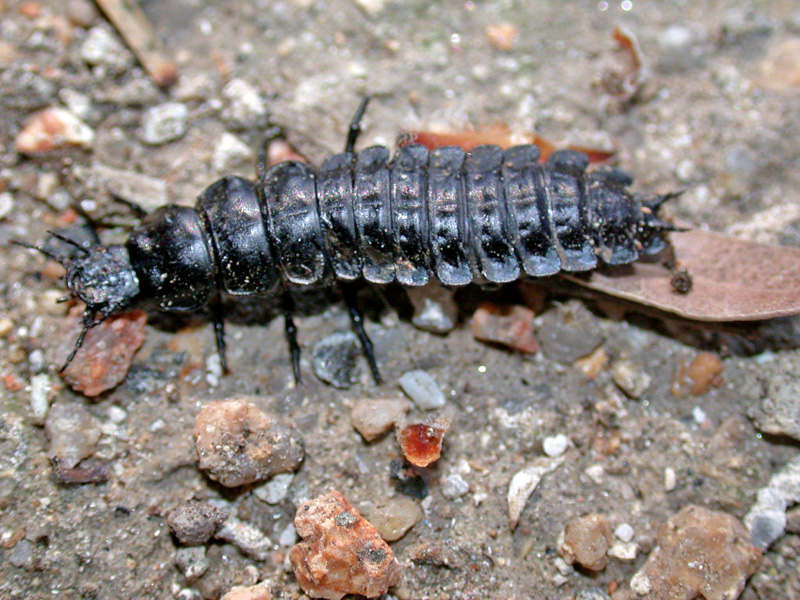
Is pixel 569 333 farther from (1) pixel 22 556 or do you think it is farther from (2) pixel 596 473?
(1) pixel 22 556

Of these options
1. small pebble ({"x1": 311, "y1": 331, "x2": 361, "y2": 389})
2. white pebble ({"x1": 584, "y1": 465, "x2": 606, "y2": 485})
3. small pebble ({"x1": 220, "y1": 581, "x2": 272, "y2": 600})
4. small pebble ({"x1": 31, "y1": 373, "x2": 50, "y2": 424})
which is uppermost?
small pebble ({"x1": 31, "y1": 373, "x2": 50, "y2": 424})

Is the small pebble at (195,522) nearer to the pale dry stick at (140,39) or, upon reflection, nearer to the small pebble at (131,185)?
the small pebble at (131,185)

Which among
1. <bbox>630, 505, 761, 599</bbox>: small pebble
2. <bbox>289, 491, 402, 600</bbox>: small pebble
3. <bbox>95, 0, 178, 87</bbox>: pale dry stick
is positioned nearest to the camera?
<bbox>289, 491, 402, 600</bbox>: small pebble

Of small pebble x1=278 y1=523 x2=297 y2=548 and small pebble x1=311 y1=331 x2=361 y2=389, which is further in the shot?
small pebble x1=311 y1=331 x2=361 y2=389

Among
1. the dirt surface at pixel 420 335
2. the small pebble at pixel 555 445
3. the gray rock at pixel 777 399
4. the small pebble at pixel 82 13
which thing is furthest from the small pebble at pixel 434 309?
the small pebble at pixel 82 13

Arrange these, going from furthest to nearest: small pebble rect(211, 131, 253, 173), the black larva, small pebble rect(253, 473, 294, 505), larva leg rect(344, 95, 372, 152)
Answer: small pebble rect(211, 131, 253, 173)
larva leg rect(344, 95, 372, 152)
the black larva
small pebble rect(253, 473, 294, 505)

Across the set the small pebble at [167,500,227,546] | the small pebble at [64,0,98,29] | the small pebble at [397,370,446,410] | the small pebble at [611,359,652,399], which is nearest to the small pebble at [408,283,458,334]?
the small pebble at [397,370,446,410]

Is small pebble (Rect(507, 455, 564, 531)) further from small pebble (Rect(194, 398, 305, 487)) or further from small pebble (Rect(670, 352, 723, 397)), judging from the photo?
small pebble (Rect(194, 398, 305, 487))

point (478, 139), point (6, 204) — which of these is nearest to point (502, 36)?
point (478, 139)
